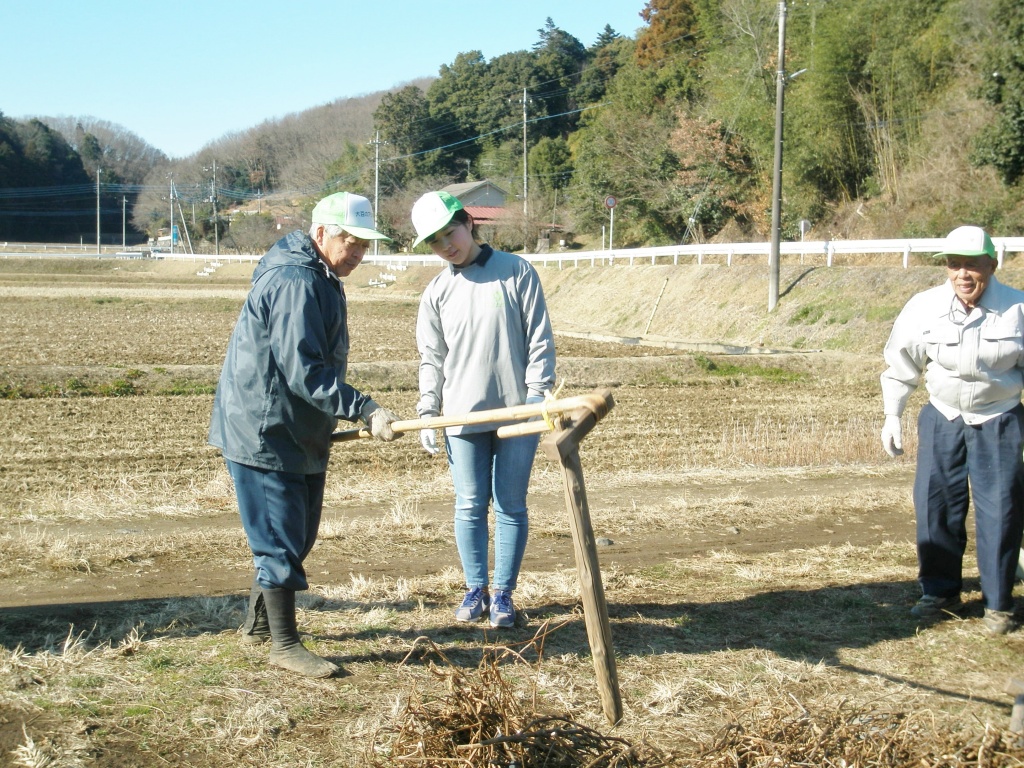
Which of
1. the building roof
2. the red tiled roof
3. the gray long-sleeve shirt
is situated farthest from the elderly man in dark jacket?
the building roof

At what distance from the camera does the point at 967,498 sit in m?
4.81

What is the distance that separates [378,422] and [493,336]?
0.77 meters

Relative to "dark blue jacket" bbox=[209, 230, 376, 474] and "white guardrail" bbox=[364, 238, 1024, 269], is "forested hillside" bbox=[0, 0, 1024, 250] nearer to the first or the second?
"white guardrail" bbox=[364, 238, 1024, 269]

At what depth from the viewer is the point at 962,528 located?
15.8 ft

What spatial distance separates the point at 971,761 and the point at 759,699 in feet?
2.35

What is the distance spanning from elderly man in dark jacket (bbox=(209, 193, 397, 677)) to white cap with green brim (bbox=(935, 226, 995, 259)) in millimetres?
2657

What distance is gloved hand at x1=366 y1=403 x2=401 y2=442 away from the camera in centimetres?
384

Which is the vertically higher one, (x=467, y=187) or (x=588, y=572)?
(x=467, y=187)

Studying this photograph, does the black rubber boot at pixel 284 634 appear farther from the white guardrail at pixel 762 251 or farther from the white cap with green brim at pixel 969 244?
the white guardrail at pixel 762 251

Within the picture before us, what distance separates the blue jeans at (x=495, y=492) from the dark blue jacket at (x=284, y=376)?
0.65 meters

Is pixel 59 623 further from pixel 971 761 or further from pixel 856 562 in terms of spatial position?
pixel 856 562

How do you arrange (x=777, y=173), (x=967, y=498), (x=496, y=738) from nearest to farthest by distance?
(x=496, y=738)
(x=967, y=498)
(x=777, y=173)

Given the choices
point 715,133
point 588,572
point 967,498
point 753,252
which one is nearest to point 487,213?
point 715,133

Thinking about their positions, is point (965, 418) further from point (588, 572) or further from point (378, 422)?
point (378, 422)
